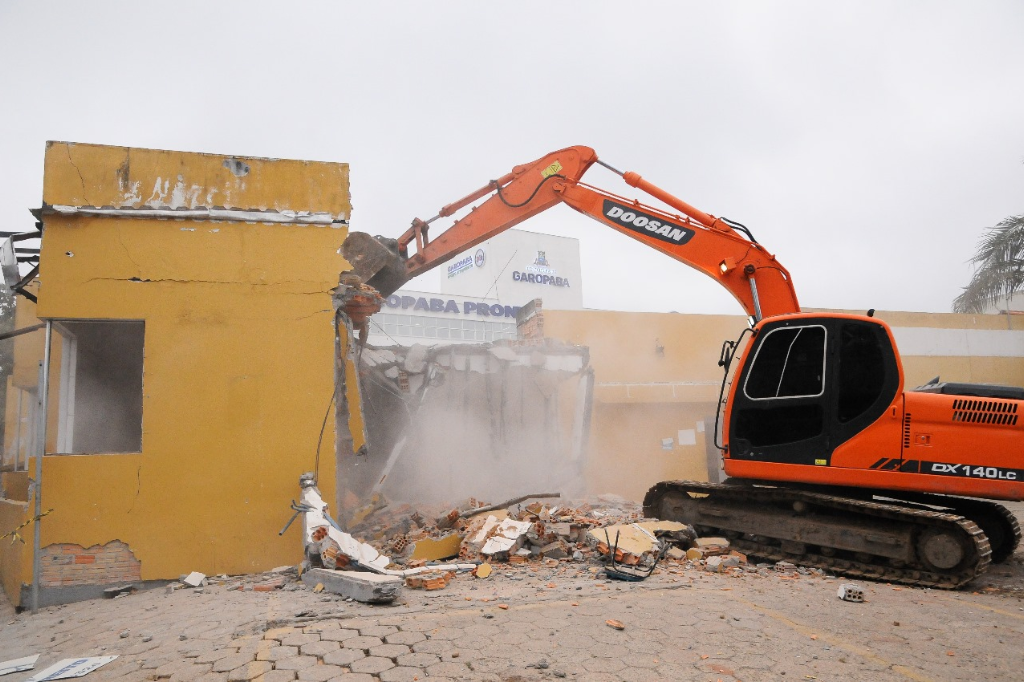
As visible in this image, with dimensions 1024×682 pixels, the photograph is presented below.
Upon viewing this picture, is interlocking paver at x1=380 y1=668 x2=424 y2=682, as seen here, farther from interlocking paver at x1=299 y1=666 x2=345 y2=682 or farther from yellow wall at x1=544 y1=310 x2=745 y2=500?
yellow wall at x1=544 y1=310 x2=745 y2=500

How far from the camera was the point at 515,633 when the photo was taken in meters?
4.22

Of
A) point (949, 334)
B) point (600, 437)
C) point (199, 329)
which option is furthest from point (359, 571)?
point (949, 334)

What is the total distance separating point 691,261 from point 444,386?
557 centimetres

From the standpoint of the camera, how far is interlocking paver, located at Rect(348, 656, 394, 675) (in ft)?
11.9

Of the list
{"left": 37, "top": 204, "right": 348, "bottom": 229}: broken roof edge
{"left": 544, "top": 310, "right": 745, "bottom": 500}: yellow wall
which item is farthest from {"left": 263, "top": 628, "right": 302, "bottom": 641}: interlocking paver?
{"left": 544, "top": 310, "right": 745, "bottom": 500}: yellow wall

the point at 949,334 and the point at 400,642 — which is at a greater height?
the point at 949,334

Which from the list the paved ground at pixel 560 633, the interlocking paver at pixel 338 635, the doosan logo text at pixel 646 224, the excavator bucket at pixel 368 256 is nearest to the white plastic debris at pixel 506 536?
the paved ground at pixel 560 633

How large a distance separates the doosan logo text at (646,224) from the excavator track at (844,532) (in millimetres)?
2917

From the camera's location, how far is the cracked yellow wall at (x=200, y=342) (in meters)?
6.54

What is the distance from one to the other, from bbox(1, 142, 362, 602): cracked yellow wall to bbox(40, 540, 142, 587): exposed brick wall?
9 cm

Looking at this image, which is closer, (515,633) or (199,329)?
(515,633)

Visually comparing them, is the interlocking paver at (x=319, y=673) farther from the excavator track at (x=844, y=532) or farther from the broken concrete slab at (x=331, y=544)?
the excavator track at (x=844, y=532)

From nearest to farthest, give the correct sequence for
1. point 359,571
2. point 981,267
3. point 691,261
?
point 359,571
point 691,261
point 981,267

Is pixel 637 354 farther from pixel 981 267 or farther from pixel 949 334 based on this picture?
pixel 949 334
